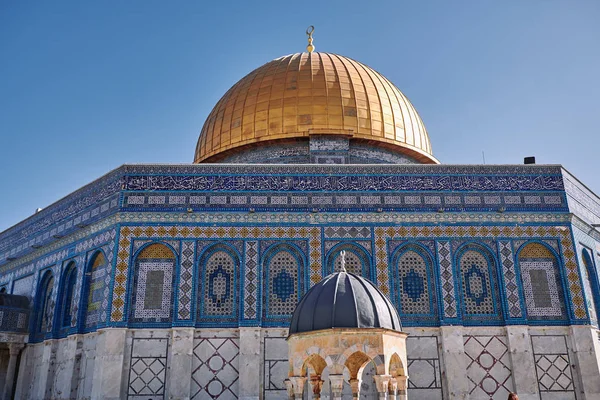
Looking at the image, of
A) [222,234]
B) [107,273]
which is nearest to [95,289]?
[107,273]

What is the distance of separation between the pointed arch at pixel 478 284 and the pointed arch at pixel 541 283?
0.62 meters

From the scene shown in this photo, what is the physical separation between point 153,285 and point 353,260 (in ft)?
14.0

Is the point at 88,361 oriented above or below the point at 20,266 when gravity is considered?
below

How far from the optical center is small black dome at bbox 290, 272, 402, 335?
6.37 metres

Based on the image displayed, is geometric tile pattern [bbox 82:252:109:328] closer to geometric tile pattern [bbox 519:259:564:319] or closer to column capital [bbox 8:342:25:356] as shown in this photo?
column capital [bbox 8:342:25:356]

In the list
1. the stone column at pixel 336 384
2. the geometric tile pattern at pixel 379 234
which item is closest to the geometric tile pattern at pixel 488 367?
the geometric tile pattern at pixel 379 234

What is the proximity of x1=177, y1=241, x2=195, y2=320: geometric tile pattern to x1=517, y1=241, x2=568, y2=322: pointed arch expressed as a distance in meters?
7.04

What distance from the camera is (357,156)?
1552 centimetres

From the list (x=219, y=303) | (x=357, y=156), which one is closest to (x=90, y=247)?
(x=219, y=303)

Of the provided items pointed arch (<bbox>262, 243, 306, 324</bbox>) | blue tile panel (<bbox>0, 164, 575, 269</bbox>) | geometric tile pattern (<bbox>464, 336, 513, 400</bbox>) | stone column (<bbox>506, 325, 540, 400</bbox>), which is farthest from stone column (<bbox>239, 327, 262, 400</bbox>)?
stone column (<bbox>506, 325, 540, 400</bbox>)

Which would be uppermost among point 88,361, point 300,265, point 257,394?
point 300,265

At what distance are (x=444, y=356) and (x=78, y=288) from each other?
8.14 metres

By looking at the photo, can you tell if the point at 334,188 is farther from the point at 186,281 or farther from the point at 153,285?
the point at 153,285

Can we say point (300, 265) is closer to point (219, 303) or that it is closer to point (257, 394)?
point (219, 303)
